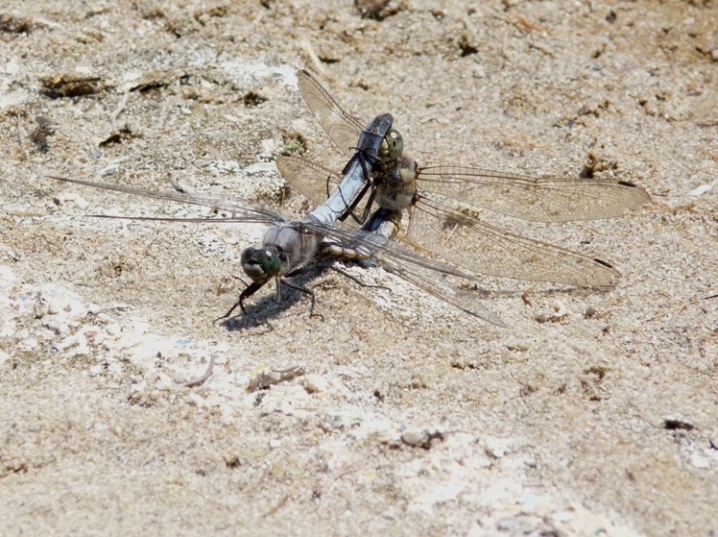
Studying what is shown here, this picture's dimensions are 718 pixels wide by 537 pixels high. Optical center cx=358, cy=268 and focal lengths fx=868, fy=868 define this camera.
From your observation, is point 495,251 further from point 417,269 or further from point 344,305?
point 344,305

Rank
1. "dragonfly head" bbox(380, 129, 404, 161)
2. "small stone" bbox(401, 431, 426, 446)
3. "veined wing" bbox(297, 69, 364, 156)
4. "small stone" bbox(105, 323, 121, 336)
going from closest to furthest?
"small stone" bbox(401, 431, 426, 446) < "small stone" bbox(105, 323, 121, 336) < "dragonfly head" bbox(380, 129, 404, 161) < "veined wing" bbox(297, 69, 364, 156)

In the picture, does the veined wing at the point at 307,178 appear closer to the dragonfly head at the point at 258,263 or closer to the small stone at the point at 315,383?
the dragonfly head at the point at 258,263

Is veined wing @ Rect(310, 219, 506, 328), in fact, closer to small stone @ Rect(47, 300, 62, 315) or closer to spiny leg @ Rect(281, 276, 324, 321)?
spiny leg @ Rect(281, 276, 324, 321)

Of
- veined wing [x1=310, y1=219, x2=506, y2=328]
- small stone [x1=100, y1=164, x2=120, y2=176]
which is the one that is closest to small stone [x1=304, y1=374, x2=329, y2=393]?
veined wing [x1=310, y1=219, x2=506, y2=328]

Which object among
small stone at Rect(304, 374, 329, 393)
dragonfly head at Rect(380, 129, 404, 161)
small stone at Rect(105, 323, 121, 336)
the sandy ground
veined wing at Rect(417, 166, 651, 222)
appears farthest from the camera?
dragonfly head at Rect(380, 129, 404, 161)

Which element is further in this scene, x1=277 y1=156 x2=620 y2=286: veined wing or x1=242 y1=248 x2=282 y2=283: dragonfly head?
x1=277 y1=156 x2=620 y2=286: veined wing

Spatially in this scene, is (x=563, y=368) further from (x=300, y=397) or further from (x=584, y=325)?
(x=300, y=397)

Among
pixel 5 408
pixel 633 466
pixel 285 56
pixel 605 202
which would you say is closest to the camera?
pixel 633 466

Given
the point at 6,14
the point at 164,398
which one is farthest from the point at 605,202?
the point at 6,14
